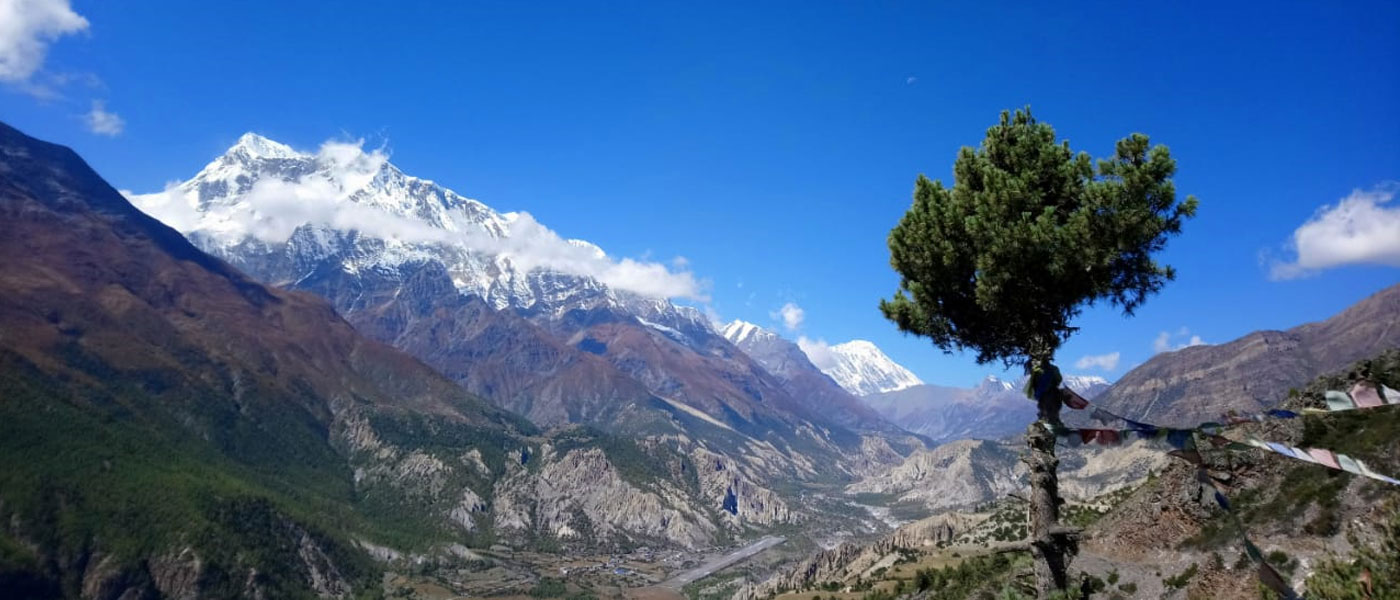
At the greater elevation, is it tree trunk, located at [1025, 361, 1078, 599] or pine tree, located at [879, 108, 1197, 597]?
pine tree, located at [879, 108, 1197, 597]

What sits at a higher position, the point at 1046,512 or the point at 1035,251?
the point at 1035,251

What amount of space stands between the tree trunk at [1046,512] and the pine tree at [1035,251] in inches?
1.0

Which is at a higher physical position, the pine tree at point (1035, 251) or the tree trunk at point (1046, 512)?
the pine tree at point (1035, 251)

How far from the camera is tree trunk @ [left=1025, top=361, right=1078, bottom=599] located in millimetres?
15430

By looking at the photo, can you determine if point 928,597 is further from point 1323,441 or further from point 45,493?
point 45,493

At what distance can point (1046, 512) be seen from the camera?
1582 cm

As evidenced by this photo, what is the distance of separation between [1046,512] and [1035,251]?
5742 mm

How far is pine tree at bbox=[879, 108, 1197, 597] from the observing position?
1585 centimetres

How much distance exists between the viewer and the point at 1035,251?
1638 centimetres

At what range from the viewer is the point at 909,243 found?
1861cm

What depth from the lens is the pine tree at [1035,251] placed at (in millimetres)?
15852

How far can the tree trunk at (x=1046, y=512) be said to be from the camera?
607 inches

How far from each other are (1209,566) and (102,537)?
252 metres

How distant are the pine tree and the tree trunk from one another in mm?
26
